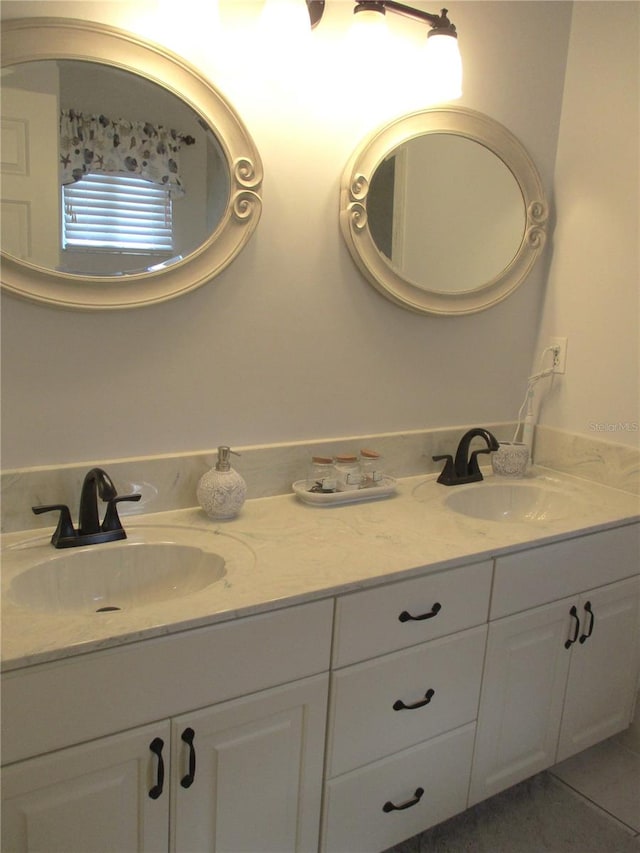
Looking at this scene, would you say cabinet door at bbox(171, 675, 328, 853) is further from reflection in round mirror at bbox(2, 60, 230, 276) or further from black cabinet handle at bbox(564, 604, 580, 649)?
reflection in round mirror at bbox(2, 60, 230, 276)

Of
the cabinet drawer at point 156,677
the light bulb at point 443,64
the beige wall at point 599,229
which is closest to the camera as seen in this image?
the cabinet drawer at point 156,677

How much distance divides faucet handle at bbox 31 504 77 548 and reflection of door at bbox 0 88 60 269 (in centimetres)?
49

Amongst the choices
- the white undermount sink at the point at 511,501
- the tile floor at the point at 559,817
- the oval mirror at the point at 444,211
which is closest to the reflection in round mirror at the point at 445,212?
the oval mirror at the point at 444,211

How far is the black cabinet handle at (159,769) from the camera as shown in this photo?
42.4 inches

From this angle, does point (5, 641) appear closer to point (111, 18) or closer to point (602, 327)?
point (111, 18)

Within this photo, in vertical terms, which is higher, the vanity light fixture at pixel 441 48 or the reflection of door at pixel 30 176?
the vanity light fixture at pixel 441 48

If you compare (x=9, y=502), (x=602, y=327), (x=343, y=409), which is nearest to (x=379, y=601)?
(x=343, y=409)

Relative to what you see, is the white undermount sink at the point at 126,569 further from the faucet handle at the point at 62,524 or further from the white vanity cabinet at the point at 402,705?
the white vanity cabinet at the point at 402,705

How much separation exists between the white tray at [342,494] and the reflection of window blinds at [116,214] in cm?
66

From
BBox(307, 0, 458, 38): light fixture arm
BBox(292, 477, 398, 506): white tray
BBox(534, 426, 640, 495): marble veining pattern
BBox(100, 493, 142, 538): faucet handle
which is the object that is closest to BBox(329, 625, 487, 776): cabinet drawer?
BBox(292, 477, 398, 506): white tray

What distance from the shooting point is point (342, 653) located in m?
1.25

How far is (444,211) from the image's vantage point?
180 cm

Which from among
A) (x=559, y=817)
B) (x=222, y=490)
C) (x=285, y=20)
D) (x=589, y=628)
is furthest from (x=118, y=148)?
(x=559, y=817)

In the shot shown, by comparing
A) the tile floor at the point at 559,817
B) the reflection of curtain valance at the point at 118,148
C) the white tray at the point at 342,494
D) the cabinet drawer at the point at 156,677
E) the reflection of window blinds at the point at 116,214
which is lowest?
the tile floor at the point at 559,817
